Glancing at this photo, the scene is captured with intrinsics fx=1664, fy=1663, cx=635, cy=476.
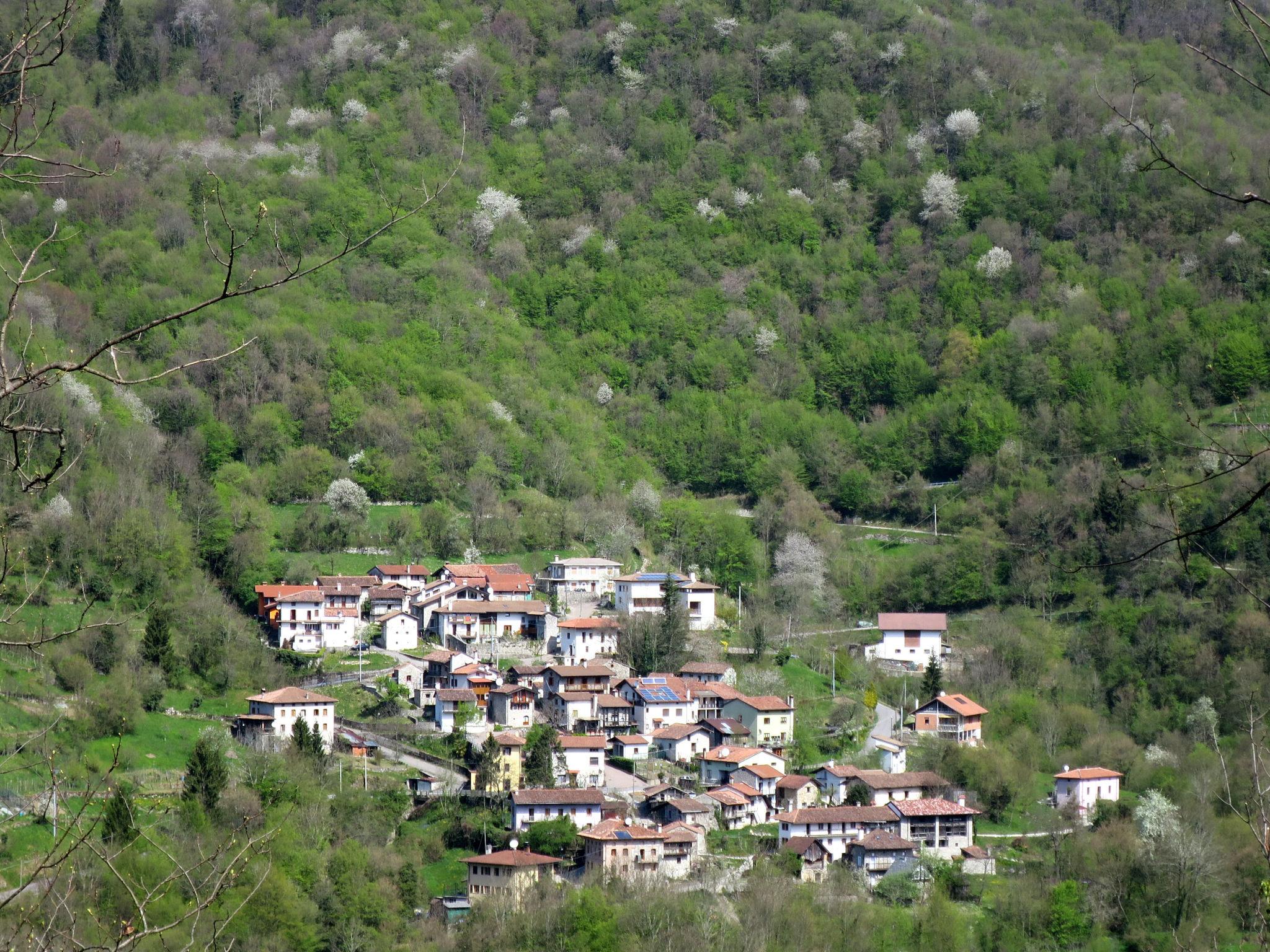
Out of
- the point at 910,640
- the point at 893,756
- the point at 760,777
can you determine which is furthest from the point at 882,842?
the point at 910,640

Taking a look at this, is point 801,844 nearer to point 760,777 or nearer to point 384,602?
point 760,777

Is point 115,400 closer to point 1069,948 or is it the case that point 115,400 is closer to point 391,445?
point 391,445

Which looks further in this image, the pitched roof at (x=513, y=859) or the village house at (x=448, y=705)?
the village house at (x=448, y=705)

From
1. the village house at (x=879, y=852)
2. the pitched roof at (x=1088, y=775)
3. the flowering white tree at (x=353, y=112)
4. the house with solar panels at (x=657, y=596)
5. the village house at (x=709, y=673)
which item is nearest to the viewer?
the village house at (x=879, y=852)

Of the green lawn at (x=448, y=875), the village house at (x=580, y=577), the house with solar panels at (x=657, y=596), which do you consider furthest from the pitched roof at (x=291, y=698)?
the village house at (x=580, y=577)

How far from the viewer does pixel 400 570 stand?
181 ft

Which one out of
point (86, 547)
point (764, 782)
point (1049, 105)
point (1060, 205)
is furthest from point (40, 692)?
point (1049, 105)

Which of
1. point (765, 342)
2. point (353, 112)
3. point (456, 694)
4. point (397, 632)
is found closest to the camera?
point (456, 694)

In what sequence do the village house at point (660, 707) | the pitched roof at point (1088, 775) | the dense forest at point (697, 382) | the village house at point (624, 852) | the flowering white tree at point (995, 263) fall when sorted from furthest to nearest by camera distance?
the flowering white tree at point (995, 263) → the village house at point (660, 707) → the pitched roof at point (1088, 775) → the dense forest at point (697, 382) → the village house at point (624, 852)

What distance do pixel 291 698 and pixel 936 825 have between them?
16750mm

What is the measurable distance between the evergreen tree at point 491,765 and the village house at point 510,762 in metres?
0.02

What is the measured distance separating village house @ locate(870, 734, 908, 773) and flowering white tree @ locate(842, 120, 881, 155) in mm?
49221

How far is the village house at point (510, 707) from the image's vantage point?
45.4m

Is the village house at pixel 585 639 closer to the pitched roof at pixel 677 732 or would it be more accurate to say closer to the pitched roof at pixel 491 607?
the pitched roof at pixel 491 607
